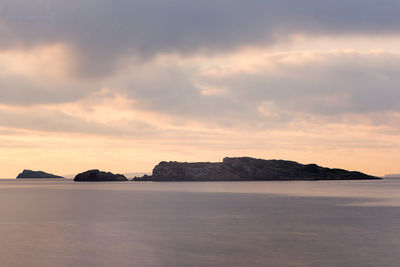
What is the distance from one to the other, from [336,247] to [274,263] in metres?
7.85

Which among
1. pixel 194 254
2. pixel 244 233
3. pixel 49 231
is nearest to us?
pixel 194 254

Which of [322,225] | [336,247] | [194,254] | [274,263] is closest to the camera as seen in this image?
[274,263]

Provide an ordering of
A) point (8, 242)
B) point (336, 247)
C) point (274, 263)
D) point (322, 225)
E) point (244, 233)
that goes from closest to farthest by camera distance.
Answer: point (274, 263)
point (336, 247)
point (8, 242)
point (244, 233)
point (322, 225)

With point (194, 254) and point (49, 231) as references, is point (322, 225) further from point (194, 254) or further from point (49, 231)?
point (49, 231)

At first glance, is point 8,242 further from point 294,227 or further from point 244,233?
point 294,227

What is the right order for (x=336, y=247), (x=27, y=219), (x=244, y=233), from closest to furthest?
(x=336, y=247), (x=244, y=233), (x=27, y=219)

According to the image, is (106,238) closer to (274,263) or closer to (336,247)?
(274,263)

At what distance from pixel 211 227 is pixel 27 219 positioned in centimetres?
2481

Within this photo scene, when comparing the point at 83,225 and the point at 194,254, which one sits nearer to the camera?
the point at 194,254

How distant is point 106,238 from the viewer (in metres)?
35.5

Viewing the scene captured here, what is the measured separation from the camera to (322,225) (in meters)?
44.2

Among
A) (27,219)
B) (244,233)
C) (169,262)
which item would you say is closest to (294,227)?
(244,233)

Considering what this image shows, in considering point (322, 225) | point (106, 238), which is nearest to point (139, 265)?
point (106, 238)

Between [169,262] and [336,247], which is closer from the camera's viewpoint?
[169,262]
